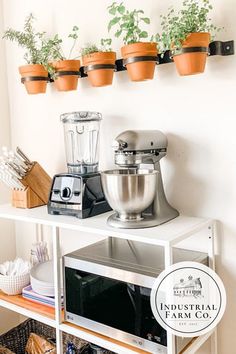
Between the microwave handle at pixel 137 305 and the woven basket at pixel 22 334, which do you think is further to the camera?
the woven basket at pixel 22 334

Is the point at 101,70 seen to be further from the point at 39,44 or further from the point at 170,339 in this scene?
the point at 170,339

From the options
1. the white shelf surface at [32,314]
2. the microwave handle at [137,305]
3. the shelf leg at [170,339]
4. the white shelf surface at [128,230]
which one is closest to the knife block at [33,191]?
the white shelf surface at [128,230]

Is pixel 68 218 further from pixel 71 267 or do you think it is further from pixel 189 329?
pixel 189 329

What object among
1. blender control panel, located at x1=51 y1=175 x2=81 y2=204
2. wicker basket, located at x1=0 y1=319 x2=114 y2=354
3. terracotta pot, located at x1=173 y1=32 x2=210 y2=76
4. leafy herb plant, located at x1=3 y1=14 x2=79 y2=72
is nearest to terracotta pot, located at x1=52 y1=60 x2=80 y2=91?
leafy herb plant, located at x1=3 y1=14 x2=79 y2=72

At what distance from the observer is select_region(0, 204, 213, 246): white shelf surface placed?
1.23 metres

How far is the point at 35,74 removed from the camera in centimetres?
179

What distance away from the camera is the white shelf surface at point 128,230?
1.23m

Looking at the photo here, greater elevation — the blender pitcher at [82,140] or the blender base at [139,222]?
the blender pitcher at [82,140]

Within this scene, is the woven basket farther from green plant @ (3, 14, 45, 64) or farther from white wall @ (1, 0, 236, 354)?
green plant @ (3, 14, 45, 64)

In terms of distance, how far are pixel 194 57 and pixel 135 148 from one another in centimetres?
38

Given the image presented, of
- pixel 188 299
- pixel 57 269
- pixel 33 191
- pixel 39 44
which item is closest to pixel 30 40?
pixel 39 44

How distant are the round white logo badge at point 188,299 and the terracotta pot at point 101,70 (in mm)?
807

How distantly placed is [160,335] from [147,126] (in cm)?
84

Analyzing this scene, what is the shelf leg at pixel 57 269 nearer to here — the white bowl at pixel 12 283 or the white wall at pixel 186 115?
the white bowl at pixel 12 283
